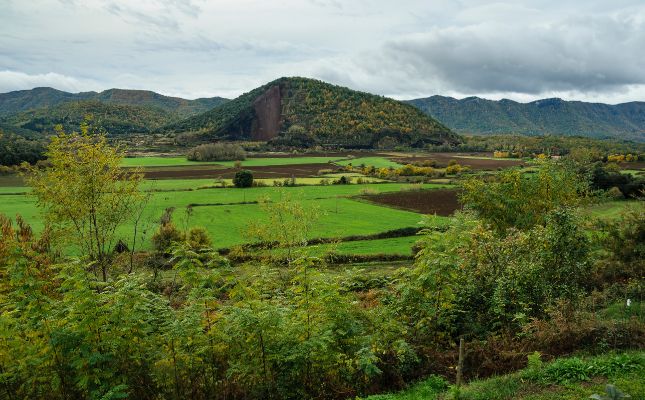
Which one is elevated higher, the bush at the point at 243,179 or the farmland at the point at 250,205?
the bush at the point at 243,179

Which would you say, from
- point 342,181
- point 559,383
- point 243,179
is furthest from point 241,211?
point 559,383

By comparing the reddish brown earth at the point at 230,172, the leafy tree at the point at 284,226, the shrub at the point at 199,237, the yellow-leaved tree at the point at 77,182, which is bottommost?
the shrub at the point at 199,237

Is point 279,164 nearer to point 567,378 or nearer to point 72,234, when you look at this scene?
point 72,234

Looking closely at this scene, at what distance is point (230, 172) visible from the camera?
109000 mm

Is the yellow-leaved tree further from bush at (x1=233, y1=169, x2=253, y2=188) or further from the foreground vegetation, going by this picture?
bush at (x1=233, y1=169, x2=253, y2=188)

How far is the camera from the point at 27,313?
35.2 feet

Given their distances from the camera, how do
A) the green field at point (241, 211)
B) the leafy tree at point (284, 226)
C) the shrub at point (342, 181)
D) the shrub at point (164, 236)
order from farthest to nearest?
the shrub at point (342, 181) → the green field at point (241, 211) → the shrub at point (164, 236) → the leafy tree at point (284, 226)

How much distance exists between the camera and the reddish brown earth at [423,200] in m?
62.8

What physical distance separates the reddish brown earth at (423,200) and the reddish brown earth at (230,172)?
98.3 feet

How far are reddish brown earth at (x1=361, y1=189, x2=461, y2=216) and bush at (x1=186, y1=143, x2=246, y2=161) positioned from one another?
8314cm

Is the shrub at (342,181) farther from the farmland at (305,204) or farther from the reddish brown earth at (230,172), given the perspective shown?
the reddish brown earth at (230,172)

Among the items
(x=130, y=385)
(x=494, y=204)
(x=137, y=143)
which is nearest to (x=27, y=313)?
(x=130, y=385)

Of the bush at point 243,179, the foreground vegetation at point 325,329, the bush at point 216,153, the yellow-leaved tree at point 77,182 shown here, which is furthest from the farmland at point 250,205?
the bush at point 216,153

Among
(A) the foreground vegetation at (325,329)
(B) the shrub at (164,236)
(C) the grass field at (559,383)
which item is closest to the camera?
(C) the grass field at (559,383)
